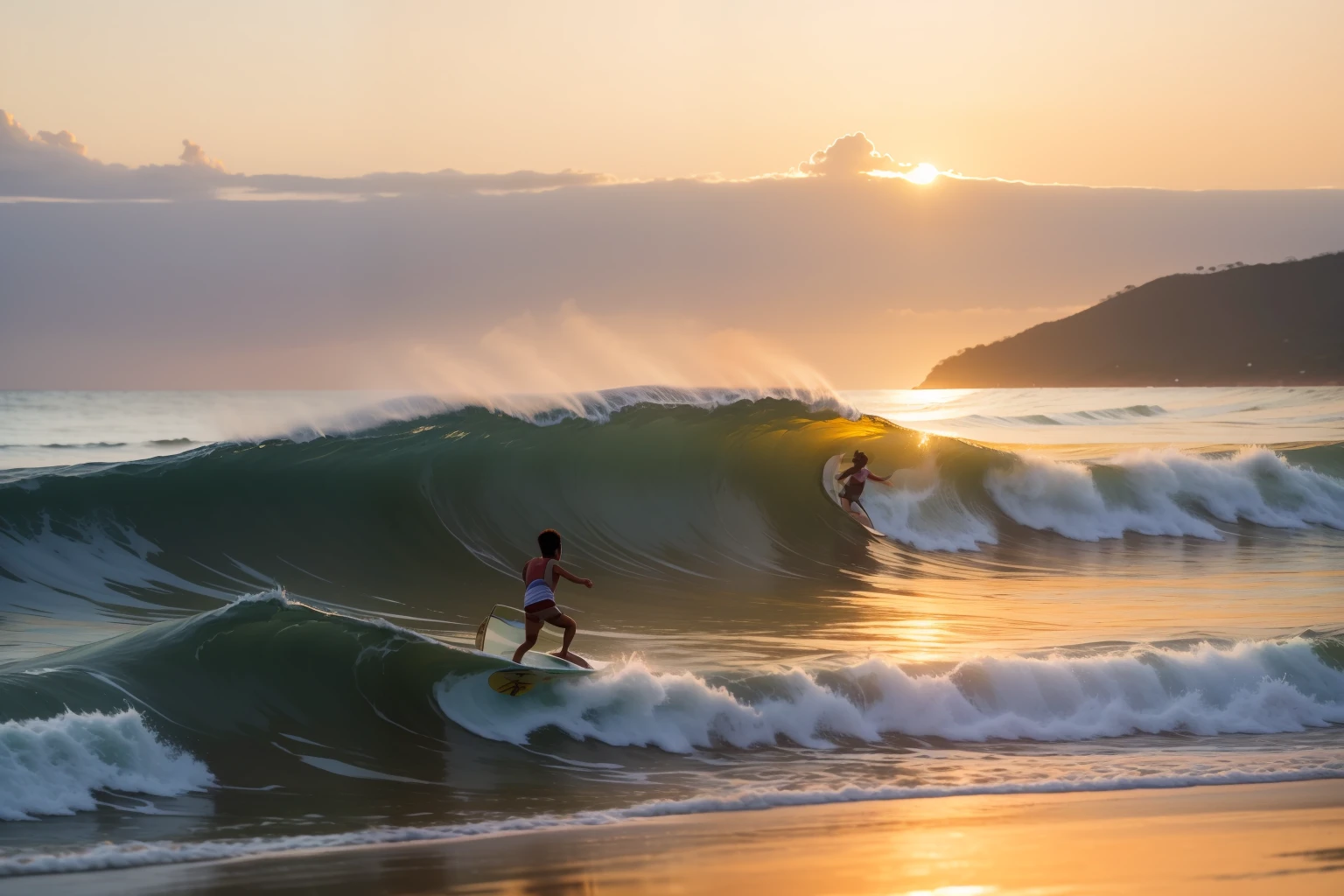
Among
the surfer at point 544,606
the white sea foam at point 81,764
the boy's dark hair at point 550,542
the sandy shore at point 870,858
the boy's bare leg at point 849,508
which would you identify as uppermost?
the boy's bare leg at point 849,508

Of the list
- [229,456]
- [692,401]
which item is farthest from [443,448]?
[692,401]

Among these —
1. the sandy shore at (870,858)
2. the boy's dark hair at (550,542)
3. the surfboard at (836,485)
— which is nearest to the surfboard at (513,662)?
the boy's dark hair at (550,542)

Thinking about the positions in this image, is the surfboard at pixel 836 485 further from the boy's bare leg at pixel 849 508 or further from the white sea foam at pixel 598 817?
the white sea foam at pixel 598 817

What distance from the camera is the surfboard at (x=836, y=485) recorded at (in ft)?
53.4

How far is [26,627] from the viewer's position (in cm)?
1027

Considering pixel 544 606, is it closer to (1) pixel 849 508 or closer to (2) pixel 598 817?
(2) pixel 598 817

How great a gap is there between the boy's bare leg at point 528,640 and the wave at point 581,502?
433 centimetres

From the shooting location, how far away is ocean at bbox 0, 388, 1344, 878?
6625mm

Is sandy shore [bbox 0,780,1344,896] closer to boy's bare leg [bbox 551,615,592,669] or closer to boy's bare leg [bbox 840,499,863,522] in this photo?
boy's bare leg [bbox 551,615,592,669]

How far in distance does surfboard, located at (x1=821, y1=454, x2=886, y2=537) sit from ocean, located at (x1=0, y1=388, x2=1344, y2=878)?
182 mm

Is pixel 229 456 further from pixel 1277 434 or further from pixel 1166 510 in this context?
pixel 1277 434

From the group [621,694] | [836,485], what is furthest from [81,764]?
[836,485]

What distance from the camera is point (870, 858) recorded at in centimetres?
549

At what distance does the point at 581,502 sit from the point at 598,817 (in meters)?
9.55
